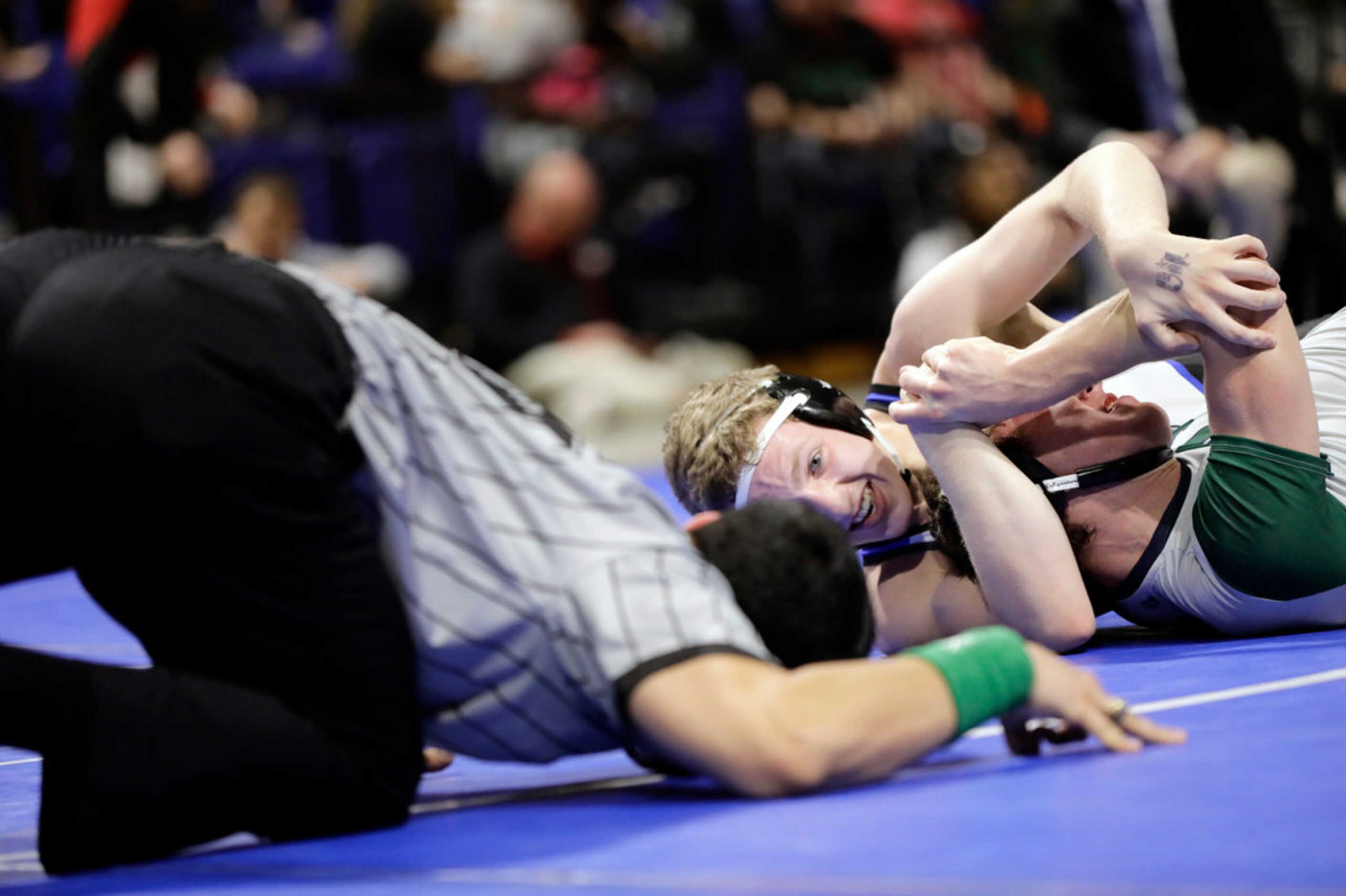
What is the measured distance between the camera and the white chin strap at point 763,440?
304 cm

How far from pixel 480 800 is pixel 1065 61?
5926 millimetres

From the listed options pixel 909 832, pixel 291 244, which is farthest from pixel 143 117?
pixel 909 832

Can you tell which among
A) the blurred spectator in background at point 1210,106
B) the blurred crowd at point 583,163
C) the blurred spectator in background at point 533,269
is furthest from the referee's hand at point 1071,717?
the blurred spectator in background at point 533,269

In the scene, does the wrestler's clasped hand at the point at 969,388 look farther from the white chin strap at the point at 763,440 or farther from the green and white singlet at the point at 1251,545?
the green and white singlet at the point at 1251,545

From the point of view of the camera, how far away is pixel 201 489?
1.93 m

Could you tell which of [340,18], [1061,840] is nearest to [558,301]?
[340,18]

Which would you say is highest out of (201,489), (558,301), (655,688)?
(201,489)

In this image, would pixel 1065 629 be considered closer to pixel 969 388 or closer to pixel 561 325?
pixel 969 388

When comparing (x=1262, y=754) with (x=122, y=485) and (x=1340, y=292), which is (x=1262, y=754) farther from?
(x=1340, y=292)

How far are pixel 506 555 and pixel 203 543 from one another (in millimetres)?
347

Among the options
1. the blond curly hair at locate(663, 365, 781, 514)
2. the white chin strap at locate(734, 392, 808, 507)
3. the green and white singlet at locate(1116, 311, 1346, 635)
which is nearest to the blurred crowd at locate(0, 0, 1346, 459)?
the blond curly hair at locate(663, 365, 781, 514)

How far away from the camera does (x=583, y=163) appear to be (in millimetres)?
8609

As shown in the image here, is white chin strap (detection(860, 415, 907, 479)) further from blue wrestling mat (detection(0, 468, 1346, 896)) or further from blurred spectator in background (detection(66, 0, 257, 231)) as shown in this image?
blurred spectator in background (detection(66, 0, 257, 231))

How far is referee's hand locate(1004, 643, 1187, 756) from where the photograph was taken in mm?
2090
